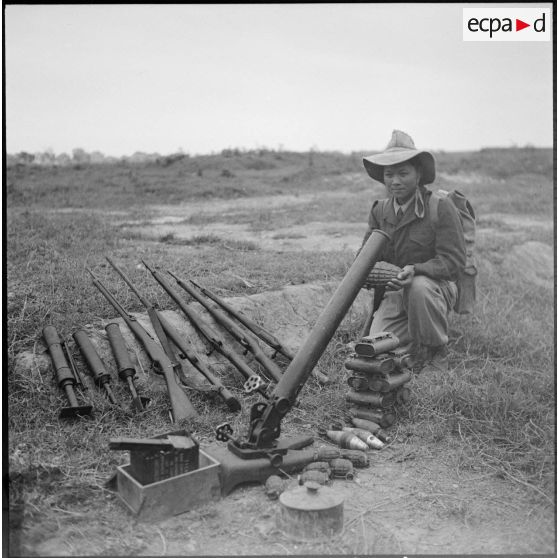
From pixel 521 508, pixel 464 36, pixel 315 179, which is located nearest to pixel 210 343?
pixel 521 508

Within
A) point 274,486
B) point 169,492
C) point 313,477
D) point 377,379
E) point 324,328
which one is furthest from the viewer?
point 377,379

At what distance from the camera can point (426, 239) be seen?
549cm

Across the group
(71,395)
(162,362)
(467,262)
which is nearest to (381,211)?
(467,262)

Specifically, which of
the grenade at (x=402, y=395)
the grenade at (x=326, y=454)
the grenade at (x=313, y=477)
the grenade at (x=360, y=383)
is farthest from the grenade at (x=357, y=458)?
the grenade at (x=402, y=395)

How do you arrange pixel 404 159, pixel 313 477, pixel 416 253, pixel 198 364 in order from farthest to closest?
pixel 416 253, pixel 404 159, pixel 198 364, pixel 313 477

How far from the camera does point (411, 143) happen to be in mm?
5492

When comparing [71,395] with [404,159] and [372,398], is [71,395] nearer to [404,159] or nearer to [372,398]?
[372,398]

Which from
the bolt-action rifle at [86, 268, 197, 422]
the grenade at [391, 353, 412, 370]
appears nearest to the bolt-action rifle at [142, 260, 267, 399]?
the bolt-action rifle at [86, 268, 197, 422]

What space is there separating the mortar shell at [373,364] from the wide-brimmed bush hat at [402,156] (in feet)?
5.46

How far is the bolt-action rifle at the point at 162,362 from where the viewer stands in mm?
4355

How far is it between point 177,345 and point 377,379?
1628 mm

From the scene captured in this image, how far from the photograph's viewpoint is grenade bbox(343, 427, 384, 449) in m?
4.23

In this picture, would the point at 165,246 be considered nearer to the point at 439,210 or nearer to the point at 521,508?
the point at 439,210

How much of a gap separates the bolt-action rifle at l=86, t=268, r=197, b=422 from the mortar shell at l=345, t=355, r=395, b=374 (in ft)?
3.98
